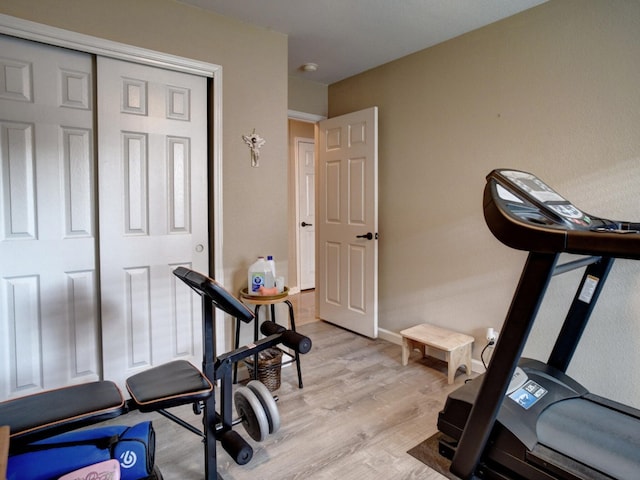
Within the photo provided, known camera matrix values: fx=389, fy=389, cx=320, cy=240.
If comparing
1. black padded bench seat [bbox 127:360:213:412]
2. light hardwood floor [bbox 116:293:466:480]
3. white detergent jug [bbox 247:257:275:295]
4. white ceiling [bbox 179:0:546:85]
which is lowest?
light hardwood floor [bbox 116:293:466:480]

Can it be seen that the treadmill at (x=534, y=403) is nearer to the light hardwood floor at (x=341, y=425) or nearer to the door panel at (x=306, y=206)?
the light hardwood floor at (x=341, y=425)

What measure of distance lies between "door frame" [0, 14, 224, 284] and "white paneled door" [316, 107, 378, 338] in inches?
54.7

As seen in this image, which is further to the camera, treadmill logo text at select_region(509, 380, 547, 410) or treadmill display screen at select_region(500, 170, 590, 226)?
treadmill logo text at select_region(509, 380, 547, 410)

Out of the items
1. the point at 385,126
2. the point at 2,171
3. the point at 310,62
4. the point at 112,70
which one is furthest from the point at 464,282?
the point at 2,171

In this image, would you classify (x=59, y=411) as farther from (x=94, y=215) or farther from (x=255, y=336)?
(x=255, y=336)

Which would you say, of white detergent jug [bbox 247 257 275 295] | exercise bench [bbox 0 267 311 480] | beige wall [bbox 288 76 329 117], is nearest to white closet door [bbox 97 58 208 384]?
white detergent jug [bbox 247 257 275 295]

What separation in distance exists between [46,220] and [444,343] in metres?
2.55

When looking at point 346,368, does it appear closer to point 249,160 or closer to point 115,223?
point 249,160

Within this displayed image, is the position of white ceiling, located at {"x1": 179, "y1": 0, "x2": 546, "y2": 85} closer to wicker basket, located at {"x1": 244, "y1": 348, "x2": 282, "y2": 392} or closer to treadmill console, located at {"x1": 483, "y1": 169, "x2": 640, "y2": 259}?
treadmill console, located at {"x1": 483, "y1": 169, "x2": 640, "y2": 259}

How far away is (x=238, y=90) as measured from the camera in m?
2.66

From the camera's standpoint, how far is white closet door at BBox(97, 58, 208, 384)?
7.38 ft

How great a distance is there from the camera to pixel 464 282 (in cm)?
289

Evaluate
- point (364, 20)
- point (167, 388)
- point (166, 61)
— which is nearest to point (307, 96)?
point (364, 20)

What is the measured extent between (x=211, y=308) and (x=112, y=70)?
5.01 ft
